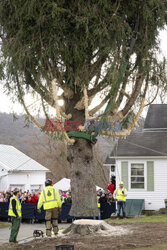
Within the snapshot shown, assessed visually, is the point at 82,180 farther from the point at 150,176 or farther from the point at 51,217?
the point at 150,176

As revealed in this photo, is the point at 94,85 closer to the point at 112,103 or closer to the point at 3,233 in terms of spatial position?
the point at 112,103

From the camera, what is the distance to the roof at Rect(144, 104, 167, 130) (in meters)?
28.4

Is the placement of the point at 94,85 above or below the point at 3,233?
above

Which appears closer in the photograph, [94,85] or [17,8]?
[17,8]

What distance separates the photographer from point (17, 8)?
41.9ft

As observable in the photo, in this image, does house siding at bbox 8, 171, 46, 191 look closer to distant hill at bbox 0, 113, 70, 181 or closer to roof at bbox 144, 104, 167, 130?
distant hill at bbox 0, 113, 70, 181

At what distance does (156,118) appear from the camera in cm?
2934

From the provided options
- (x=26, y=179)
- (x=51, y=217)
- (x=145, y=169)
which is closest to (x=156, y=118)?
(x=145, y=169)

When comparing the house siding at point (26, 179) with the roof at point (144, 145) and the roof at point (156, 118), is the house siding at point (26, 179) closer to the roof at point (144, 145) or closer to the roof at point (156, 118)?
the roof at point (144, 145)

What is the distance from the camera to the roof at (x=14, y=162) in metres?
35.5

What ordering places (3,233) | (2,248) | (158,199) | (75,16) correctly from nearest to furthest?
1. (2,248)
2. (75,16)
3. (3,233)
4. (158,199)

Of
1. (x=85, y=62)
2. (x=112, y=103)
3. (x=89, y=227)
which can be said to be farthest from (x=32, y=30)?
(x=89, y=227)

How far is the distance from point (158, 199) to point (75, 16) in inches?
584

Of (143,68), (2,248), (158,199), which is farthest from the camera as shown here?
(158,199)
